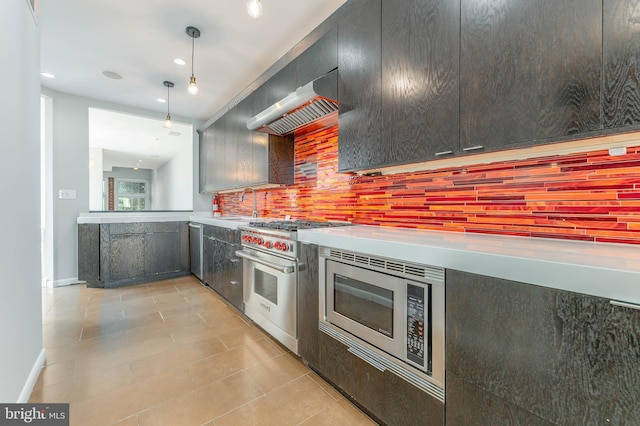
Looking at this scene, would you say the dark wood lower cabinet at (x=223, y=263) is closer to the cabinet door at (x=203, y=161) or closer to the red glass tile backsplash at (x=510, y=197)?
the red glass tile backsplash at (x=510, y=197)

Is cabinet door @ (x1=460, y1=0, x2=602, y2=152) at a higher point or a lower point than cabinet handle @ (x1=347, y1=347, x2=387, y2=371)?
higher

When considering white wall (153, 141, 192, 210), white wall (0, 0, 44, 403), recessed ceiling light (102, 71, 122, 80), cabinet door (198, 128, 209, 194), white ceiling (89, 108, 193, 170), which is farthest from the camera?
white wall (153, 141, 192, 210)

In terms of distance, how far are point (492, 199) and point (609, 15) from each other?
87cm

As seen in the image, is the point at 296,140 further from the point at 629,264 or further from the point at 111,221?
the point at 111,221

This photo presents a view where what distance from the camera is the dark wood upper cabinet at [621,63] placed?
91 centimetres

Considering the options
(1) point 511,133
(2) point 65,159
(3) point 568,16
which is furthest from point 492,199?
(2) point 65,159

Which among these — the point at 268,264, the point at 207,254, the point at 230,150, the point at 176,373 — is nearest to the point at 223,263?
the point at 207,254

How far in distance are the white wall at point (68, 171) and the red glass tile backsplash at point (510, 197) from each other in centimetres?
401

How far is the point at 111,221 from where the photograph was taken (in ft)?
13.0

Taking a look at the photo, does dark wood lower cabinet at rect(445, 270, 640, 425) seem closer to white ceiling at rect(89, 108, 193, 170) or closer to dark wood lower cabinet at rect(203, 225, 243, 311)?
dark wood lower cabinet at rect(203, 225, 243, 311)

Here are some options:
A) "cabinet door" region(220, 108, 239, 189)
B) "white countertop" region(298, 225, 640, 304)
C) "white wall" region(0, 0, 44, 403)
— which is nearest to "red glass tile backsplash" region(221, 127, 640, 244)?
"white countertop" region(298, 225, 640, 304)

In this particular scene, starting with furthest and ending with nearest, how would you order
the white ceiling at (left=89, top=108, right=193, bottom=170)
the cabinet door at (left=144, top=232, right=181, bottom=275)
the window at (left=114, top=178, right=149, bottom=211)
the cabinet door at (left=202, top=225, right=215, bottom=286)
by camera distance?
the window at (left=114, top=178, right=149, bottom=211) < the white ceiling at (left=89, top=108, right=193, bottom=170) < the cabinet door at (left=144, top=232, right=181, bottom=275) < the cabinet door at (left=202, top=225, right=215, bottom=286)

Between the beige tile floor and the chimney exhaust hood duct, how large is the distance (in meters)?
1.98

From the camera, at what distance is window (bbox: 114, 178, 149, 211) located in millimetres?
10703
